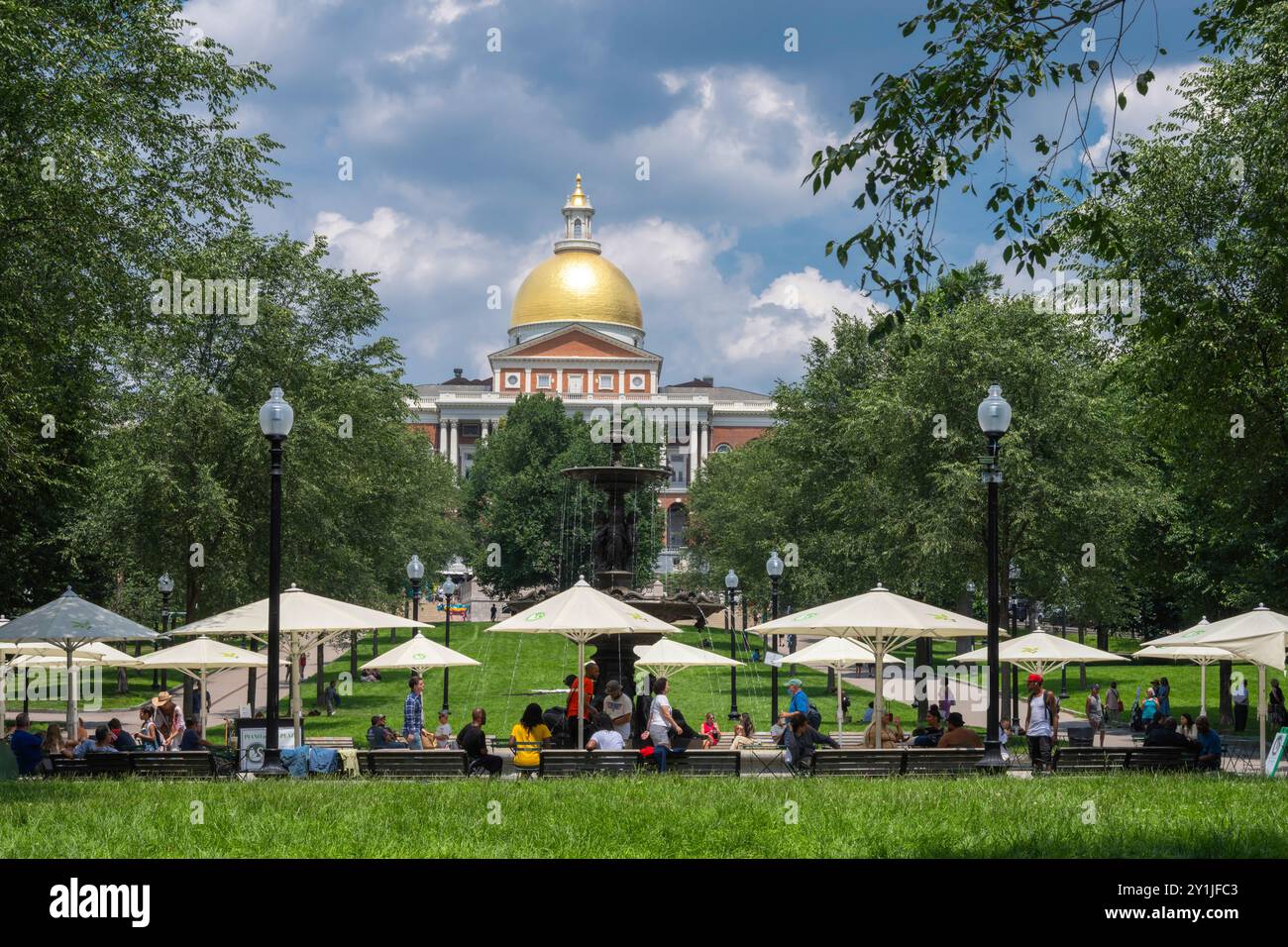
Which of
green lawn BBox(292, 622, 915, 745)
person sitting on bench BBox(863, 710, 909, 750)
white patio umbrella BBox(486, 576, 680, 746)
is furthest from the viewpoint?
green lawn BBox(292, 622, 915, 745)

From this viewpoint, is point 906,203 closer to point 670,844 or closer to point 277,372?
point 670,844

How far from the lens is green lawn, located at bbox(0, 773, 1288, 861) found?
10.1 meters

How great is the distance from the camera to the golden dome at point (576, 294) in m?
139

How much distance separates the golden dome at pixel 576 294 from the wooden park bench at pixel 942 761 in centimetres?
12308

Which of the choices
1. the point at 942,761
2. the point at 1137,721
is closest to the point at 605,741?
the point at 942,761

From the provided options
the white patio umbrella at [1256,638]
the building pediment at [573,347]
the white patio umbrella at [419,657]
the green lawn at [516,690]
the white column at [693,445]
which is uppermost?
the building pediment at [573,347]

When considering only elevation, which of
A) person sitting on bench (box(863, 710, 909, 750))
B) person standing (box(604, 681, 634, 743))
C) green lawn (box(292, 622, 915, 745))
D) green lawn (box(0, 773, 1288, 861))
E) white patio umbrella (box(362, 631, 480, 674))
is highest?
white patio umbrella (box(362, 631, 480, 674))

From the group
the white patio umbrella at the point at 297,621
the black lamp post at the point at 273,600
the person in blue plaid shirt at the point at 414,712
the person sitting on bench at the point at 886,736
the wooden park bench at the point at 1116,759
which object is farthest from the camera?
the person in blue plaid shirt at the point at 414,712

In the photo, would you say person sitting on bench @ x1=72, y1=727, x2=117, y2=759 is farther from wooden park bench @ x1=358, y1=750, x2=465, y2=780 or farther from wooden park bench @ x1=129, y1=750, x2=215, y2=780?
wooden park bench @ x1=358, y1=750, x2=465, y2=780

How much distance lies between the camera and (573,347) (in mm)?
131750

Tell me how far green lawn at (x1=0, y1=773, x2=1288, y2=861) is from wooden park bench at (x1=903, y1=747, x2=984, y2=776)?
1890 mm

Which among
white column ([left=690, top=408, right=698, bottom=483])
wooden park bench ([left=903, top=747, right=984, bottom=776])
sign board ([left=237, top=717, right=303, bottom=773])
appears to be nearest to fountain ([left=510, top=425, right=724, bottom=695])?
sign board ([left=237, top=717, right=303, bottom=773])

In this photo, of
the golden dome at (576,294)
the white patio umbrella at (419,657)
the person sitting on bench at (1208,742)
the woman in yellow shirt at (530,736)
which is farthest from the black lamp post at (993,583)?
the golden dome at (576,294)

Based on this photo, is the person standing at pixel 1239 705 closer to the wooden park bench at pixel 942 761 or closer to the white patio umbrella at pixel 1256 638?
the white patio umbrella at pixel 1256 638
